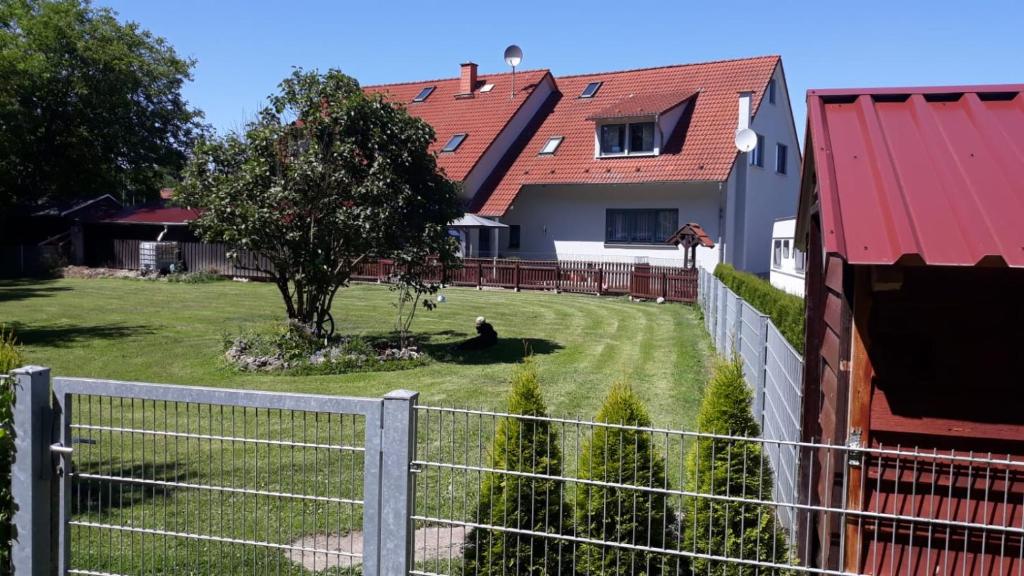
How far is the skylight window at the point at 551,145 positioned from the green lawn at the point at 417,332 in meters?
8.00

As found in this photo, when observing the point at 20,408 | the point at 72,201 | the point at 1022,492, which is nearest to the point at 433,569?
the point at 20,408

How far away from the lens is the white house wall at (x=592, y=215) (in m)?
31.3

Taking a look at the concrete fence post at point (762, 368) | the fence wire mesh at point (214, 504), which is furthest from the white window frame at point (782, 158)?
the fence wire mesh at point (214, 504)

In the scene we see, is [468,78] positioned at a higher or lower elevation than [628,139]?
higher

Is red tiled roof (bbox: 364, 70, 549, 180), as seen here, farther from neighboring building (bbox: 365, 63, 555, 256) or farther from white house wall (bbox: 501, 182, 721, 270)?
white house wall (bbox: 501, 182, 721, 270)

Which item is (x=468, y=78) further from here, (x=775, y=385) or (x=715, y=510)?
(x=715, y=510)

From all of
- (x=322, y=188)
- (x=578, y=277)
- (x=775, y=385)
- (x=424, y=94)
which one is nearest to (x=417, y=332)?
(x=322, y=188)

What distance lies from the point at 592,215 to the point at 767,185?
23.6 ft

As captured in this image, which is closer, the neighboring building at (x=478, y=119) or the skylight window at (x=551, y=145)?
the neighboring building at (x=478, y=119)

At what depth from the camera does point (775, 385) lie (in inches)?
259

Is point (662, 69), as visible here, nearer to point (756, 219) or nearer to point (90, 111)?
point (756, 219)

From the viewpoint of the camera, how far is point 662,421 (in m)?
9.88

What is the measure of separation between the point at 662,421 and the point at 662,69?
28.5 meters

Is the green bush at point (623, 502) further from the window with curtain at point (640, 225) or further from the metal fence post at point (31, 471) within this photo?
the window with curtain at point (640, 225)
